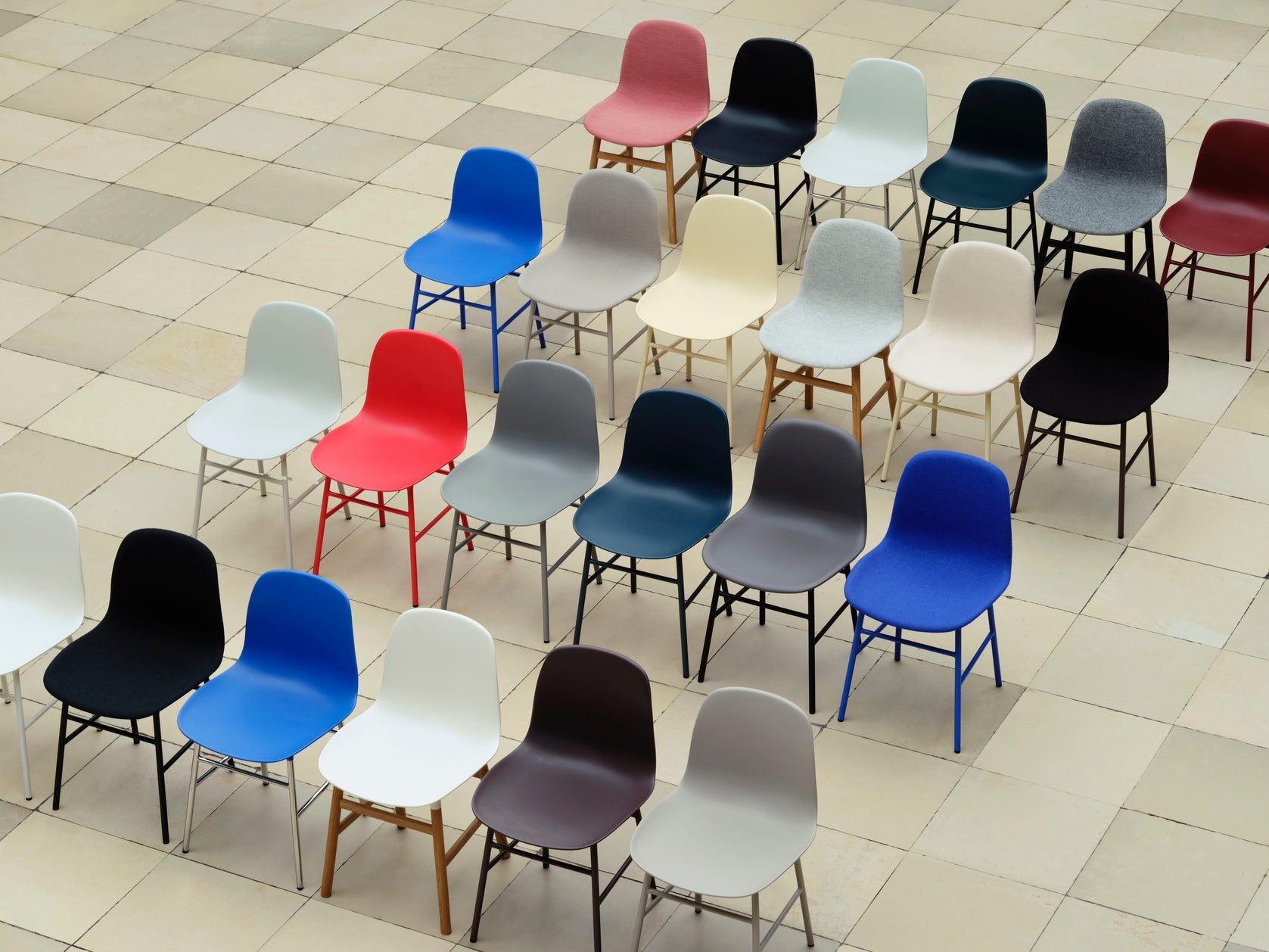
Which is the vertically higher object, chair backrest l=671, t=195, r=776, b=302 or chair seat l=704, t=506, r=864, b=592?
chair backrest l=671, t=195, r=776, b=302

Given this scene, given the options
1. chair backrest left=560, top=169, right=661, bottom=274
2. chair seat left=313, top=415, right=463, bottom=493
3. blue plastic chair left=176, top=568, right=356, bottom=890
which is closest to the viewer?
blue plastic chair left=176, top=568, right=356, bottom=890

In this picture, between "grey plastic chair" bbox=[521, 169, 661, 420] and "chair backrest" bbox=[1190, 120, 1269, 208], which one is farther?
"chair backrest" bbox=[1190, 120, 1269, 208]

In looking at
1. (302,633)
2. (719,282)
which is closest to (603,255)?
(719,282)

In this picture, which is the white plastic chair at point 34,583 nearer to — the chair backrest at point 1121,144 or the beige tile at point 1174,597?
the beige tile at point 1174,597

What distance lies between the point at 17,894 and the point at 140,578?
1.16 m

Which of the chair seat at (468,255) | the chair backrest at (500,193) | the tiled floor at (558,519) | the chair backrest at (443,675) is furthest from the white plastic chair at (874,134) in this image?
the chair backrest at (443,675)

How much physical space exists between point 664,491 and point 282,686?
1.69 metres

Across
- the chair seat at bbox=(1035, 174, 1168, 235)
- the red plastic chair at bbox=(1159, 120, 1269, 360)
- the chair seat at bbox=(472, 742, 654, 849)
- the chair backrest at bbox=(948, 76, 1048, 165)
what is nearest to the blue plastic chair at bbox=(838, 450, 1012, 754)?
the chair seat at bbox=(472, 742, 654, 849)

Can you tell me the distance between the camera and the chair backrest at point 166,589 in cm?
615

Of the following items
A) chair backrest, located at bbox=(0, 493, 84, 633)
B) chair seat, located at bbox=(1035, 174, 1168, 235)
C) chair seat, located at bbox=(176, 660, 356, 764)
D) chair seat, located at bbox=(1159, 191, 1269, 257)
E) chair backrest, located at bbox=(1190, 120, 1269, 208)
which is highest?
chair backrest, located at bbox=(1190, 120, 1269, 208)

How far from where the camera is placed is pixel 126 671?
20.2 ft

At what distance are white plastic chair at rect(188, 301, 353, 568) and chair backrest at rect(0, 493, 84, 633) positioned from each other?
0.92 m

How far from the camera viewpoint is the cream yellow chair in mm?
7801

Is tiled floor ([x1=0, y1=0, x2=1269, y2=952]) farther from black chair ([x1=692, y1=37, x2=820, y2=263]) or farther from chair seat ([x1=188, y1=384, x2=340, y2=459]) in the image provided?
black chair ([x1=692, y1=37, x2=820, y2=263])
